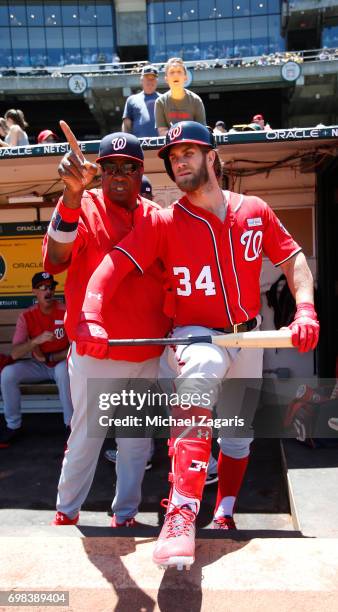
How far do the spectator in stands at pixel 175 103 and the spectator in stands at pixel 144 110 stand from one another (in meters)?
0.56

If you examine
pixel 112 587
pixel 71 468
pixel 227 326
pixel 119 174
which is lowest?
pixel 112 587

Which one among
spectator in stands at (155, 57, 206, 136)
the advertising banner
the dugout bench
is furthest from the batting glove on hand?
the advertising banner

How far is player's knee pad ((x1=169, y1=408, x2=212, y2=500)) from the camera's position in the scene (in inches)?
79.4

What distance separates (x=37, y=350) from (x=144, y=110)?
9.36 ft

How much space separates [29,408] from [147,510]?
262 centimetres

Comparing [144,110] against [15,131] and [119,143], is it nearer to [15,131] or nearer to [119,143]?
[15,131]

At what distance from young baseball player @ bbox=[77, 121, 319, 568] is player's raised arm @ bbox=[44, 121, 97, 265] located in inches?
7.5

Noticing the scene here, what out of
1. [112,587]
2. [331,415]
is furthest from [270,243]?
[331,415]

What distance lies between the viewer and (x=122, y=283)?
2.51 m

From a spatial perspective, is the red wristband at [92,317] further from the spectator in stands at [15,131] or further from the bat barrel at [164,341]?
the spectator in stands at [15,131]

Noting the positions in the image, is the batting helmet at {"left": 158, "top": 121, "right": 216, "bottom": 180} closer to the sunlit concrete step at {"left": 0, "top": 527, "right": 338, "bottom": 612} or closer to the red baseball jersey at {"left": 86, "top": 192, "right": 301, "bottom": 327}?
the red baseball jersey at {"left": 86, "top": 192, "right": 301, "bottom": 327}

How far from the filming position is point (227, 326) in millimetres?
2396

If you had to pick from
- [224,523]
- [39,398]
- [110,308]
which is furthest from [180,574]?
[39,398]

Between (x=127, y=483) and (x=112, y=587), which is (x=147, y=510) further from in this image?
(x=112, y=587)
